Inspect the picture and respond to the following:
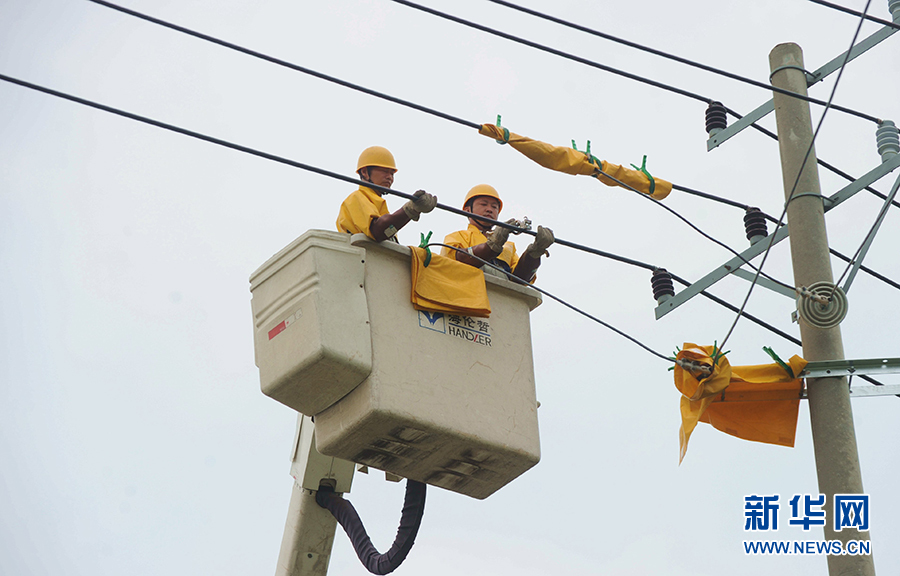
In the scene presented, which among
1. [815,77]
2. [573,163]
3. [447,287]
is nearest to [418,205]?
[447,287]

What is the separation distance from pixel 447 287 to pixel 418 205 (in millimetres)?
630

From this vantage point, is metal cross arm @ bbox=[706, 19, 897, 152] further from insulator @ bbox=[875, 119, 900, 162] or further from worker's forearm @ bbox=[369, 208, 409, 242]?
worker's forearm @ bbox=[369, 208, 409, 242]

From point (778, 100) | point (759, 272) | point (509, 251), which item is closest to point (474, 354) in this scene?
point (509, 251)

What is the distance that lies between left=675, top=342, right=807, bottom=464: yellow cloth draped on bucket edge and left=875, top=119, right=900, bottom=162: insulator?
1677 millimetres

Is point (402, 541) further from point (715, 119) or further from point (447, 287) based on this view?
point (715, 119)

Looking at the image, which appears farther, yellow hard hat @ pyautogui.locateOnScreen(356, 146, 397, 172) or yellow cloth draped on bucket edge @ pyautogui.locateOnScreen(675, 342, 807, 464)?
yellow hard hat @ pyautogui.locateOnScreen(356, 146, 397, 172)

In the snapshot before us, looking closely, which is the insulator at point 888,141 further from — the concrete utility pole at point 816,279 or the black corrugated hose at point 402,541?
the black corrugated hose at point 402,541

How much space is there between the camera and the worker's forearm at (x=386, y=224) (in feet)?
26.7

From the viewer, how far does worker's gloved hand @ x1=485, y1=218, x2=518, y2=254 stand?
860cm

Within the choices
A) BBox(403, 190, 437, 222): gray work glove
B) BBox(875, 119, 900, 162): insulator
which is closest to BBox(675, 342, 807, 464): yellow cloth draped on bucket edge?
Result: BBox(875, 119, 900, 162): insulator

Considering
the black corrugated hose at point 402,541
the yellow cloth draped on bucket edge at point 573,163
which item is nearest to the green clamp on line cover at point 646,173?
the yellow cloth draped on bucket edge at point 573,163

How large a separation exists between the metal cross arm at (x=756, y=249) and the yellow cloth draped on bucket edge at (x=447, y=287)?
1381 millimetres

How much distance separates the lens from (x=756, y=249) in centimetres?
892

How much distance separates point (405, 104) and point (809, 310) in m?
2.87
